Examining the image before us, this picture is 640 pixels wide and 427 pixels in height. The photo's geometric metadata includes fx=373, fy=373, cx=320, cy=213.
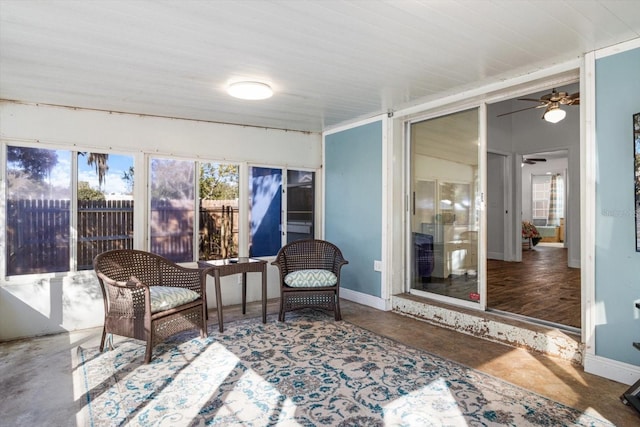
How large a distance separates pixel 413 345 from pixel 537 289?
8.32ft

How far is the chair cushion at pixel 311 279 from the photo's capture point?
3.98m

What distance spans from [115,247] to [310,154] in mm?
2824

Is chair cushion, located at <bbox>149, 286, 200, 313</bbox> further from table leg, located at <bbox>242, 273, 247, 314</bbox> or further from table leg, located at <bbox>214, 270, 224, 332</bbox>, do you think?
table leg, located at <bbox>242, 273, 247, 314</bbox>

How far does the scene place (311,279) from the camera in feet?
13.1

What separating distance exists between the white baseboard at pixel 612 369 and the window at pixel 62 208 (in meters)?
4.46

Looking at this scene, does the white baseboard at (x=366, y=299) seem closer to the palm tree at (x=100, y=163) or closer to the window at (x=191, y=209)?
the window at (x=191, y=209)

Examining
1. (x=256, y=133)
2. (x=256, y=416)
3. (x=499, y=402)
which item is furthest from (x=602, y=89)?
(x=256, y=133)

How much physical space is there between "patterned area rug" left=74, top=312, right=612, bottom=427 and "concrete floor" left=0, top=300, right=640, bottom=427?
13cm

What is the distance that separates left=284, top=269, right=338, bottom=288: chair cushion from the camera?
13.1 ft

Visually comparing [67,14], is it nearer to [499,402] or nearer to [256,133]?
[256,133]

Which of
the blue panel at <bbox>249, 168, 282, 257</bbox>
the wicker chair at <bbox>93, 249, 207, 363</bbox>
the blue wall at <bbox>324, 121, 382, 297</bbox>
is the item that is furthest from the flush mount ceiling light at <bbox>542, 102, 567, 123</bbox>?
the wicker chair at <bbox>93, 249, 207, 363</bbox>

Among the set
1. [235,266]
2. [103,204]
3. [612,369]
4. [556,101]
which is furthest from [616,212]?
A: [103,204]

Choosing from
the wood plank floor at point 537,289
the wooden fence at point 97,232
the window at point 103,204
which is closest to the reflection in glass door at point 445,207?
the wood plank floor at point 537,289

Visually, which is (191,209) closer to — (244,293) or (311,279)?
(244,293)
